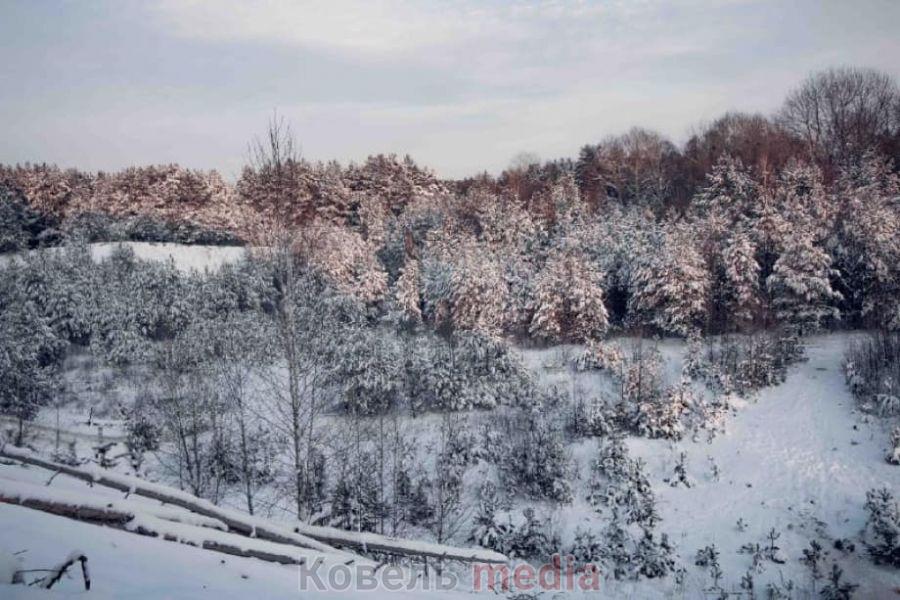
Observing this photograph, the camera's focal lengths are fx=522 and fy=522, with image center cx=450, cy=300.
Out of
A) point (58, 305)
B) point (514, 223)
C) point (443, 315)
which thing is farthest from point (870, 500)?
point (58, 305)

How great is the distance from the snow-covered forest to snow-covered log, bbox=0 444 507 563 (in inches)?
1.5

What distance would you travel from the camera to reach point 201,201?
42594 millimetres

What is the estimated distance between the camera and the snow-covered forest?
9.70 meters

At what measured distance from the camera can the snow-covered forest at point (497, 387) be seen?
9.70m

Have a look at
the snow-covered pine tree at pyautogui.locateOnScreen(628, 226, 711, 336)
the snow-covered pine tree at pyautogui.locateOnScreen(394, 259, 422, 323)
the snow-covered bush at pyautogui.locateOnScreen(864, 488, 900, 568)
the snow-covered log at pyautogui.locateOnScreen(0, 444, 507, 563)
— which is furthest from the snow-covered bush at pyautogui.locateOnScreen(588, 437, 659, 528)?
the snow-covered pine tree at pyautogui.locateOnScreen(394, 259, 422, 323)

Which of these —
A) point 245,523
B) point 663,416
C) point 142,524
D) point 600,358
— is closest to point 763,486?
point 663,416

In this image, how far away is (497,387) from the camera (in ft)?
64.7

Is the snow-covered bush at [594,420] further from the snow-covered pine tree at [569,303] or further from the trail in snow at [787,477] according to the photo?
the snow-covered pine tree at [569,303]

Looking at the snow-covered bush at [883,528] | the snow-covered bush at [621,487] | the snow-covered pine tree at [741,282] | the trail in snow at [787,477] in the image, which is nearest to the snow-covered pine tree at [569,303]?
the snow-covered pine tree at [741,282]

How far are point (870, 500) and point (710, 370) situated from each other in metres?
6.93

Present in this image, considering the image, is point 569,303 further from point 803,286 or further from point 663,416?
point 803,286

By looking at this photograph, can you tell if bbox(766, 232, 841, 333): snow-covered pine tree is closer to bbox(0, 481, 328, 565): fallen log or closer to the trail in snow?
the trail in snow

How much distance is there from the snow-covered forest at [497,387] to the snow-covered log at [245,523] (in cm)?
4

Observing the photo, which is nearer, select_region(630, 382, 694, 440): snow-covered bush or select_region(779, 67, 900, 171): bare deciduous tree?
select_region(630, 382, 694, 440): snow-covered bush
